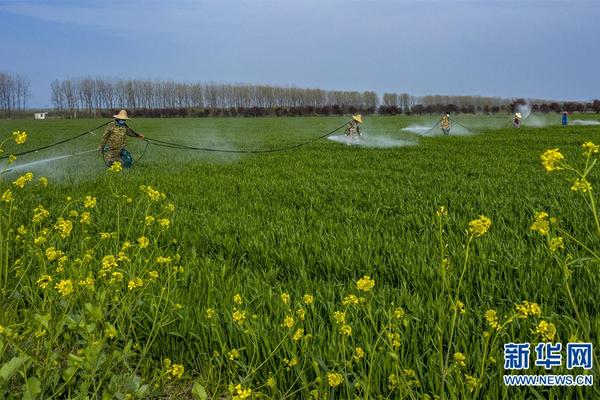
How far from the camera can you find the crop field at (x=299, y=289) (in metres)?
2.32

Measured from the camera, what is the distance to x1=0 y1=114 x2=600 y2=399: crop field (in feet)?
7.62

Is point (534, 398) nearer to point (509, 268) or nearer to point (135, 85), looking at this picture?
point (509, 268)

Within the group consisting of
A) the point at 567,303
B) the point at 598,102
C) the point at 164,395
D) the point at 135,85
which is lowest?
the point at 164,395

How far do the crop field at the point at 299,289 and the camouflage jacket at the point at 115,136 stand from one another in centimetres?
316

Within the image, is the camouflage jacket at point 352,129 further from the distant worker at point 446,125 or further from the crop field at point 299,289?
the crop field at point 299,289

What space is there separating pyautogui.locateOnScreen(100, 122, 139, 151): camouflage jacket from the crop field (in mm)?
3162

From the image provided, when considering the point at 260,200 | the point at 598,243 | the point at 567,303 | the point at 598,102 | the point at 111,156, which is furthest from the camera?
the point at 598,102

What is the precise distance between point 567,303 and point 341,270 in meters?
1.82

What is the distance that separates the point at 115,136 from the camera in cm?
1172

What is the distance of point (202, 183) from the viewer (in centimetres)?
952

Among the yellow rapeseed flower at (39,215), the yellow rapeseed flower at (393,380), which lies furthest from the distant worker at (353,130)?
the yellow rapeseed flower at (393,380)

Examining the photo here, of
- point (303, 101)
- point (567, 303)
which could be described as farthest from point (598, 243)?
point (303, 101)

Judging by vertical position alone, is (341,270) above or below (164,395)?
above

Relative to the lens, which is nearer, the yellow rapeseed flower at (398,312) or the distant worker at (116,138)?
the yellow rapeseed flower at (398,312)
